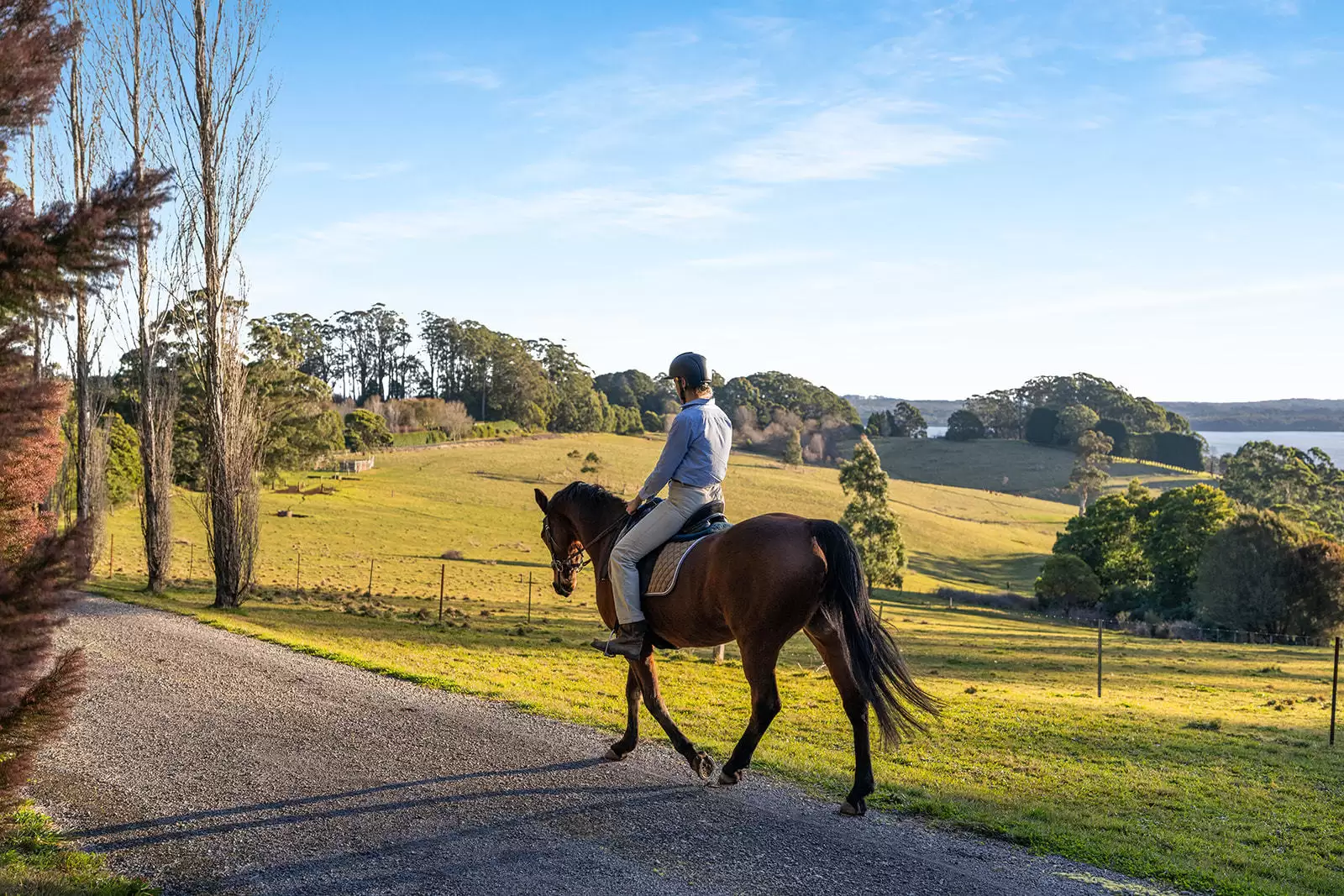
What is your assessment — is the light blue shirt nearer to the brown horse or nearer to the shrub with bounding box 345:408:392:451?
the brown horse

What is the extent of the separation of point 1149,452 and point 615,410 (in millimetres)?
81350

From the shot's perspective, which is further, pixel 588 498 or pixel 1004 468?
pixel 1004 468

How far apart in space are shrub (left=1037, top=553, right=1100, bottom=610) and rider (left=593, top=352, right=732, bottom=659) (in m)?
48.9

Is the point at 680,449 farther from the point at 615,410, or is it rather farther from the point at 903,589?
the point at 615,410

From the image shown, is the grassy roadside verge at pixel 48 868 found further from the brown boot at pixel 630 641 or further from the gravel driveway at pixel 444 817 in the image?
the brown boot at pixel 630 641

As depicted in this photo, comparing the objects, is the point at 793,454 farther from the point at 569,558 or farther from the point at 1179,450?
the point at 569,558

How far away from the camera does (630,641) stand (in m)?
7.93

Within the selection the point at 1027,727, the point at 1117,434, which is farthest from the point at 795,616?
the point at 1117,434

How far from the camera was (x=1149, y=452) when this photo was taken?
13575 centimetres

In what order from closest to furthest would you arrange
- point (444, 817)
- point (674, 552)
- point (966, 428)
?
1. point (444, 817)
2. point (674, 552)
3. point (966, 428)

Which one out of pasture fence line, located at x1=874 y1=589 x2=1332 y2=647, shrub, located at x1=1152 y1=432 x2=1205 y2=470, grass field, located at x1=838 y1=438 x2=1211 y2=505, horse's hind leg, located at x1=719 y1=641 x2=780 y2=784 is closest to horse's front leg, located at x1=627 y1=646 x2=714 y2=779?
horse's hind leg, located at x1=719 y1=641 x2=780 y2=784

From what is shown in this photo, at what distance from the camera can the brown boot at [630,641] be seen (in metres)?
7.90

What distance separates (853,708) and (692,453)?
2493mm

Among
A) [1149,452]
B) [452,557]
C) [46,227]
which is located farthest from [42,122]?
[1149,452]
